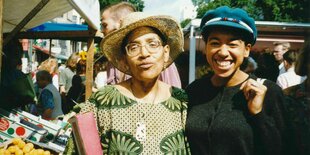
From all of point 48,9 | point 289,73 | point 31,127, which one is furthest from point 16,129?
point 289,73

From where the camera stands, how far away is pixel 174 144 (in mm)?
1944

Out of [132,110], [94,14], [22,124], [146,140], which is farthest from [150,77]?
[94,14]

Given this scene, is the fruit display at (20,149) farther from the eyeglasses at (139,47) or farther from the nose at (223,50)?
the nose at (223,50)

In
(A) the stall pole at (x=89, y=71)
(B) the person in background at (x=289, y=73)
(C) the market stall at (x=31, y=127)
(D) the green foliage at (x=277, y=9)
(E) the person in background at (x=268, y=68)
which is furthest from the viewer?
(D) the green foliage at (x=277, y=9)

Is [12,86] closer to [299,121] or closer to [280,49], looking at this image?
[299,121]

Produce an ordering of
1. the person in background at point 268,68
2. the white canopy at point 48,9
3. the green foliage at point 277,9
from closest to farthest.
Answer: the white canopy at point 48,9 → the person in background at point 268,68 → the green foliage at point 277,9

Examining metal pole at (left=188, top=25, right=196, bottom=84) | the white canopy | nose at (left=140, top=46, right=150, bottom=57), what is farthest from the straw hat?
metal pole at (left=188, top=25, right=196, bottom=84)

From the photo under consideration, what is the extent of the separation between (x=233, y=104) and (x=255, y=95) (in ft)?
0.59

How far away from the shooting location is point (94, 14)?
15.5 ft

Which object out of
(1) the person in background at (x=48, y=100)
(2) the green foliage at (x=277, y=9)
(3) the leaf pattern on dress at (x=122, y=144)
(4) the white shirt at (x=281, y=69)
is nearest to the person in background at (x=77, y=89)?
(1) the person in background at (x=48, y=100)

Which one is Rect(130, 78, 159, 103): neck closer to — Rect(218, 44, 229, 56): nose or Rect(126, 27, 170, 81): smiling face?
Rect(126, 27, 170, 81): smiling face

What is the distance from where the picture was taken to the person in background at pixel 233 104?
179 centimetres

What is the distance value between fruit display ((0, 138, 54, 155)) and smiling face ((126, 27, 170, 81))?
1.97 meters

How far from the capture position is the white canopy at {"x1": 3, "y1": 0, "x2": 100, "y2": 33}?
12.5 ft
